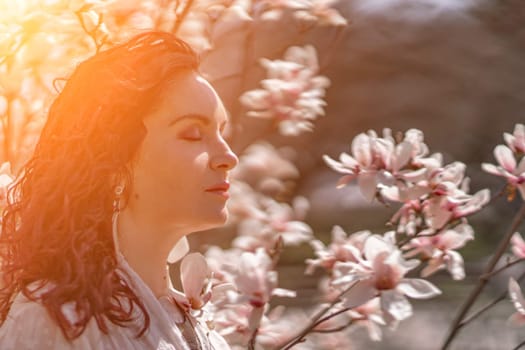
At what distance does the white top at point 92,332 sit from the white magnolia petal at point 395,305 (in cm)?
18

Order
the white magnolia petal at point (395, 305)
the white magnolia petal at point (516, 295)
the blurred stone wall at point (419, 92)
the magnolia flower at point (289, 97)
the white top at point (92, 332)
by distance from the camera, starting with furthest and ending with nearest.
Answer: the blurred stone wall at point (419, 92)
the magnolia flower at point (289, 97)
the white magnolia petal at point (516, 295)
the white magnolia petal at point (395, 305)
the white top at point (92, 332)

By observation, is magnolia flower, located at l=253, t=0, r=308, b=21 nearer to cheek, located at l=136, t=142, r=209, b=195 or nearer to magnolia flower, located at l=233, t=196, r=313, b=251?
magnolia flower, located at l=233, t=196, r=313, b=251

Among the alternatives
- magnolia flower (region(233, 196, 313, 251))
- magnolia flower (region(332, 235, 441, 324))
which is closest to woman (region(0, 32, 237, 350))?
magnolia flower (region(332, 235, 441, 324))

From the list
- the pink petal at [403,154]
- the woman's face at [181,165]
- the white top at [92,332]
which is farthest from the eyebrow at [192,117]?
the pink petal at [403,154]

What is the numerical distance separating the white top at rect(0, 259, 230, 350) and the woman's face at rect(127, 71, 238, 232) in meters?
0.06

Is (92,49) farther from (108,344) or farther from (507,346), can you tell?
(507,346)

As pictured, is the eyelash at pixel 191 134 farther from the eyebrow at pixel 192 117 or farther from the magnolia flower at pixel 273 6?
the magnolia flower at pixel 273 6

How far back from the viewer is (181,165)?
0.79 m

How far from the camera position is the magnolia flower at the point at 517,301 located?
94 centimetres

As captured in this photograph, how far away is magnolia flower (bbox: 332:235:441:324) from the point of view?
2.73ft

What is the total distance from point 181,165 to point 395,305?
0.23 m

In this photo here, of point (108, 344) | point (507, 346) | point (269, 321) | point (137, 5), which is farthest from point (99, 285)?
point (507, 346)

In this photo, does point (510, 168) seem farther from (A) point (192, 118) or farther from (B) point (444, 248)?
(A) point (192, 118)

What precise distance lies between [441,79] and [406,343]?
249cm
